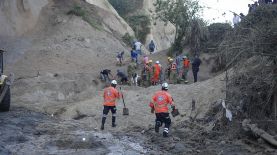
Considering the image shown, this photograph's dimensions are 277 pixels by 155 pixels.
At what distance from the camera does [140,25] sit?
47.8 m

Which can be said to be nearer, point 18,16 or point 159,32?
point 18,16

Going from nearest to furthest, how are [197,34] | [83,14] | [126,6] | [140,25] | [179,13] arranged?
1. [197,34]
2. [179,13]
3. [83,14]
4. [140,25]
5. [126,6]

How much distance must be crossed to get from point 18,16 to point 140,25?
15.8m

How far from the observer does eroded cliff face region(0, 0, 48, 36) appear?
33594 millimetres

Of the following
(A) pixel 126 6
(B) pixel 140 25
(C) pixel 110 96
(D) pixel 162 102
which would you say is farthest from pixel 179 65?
(A) pixel 126 6

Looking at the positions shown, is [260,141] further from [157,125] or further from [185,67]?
[185,67]

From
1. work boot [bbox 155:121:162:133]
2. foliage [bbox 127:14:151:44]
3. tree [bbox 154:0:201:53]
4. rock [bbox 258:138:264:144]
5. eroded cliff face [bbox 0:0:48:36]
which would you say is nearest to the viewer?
rock [bbox 258:138:264:144]

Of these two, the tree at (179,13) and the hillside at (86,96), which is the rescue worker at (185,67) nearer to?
the hillside at (86,96)

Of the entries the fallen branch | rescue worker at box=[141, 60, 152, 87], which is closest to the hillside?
the fallen branch

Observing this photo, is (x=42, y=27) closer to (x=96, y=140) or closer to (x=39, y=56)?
(x=39, y=56)

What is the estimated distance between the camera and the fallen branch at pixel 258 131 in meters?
11.8

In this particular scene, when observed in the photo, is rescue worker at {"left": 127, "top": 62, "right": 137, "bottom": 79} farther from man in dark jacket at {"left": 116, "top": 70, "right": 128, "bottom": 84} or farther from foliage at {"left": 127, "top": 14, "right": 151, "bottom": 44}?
foliage at {"left": 127, "top": 14, "right": 151, "bottom": 44}

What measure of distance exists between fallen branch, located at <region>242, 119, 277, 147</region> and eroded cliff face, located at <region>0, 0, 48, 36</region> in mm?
23569

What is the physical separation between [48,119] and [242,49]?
8.24 m
